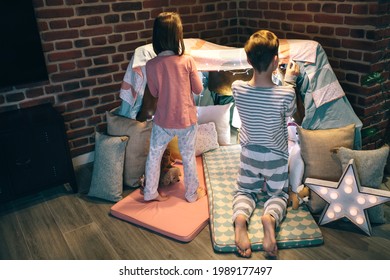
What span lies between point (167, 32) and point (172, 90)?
0.33 metres

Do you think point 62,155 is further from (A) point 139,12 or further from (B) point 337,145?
(B) point 337,145

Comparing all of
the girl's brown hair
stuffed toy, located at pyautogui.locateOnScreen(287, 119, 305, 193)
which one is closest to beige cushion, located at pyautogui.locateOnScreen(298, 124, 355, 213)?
stuffed toy, located at pyautogui.locateOnScreen(287, 119, 305, 193)

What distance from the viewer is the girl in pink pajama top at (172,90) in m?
2.18

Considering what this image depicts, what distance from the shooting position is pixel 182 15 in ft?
11.0

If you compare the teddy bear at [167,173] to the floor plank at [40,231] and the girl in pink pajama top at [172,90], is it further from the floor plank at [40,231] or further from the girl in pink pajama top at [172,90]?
the floor plank at [40,231]

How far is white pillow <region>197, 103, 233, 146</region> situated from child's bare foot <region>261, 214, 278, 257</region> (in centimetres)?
110

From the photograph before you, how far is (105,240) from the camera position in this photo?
7.65 feet

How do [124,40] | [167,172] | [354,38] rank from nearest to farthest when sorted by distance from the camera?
[354,38] < [167,172] < [124,40]

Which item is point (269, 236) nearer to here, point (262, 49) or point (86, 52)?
point (262, 49)

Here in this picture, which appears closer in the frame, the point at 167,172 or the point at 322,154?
the point at 322,154

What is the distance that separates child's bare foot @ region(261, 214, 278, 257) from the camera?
2080 millimetres

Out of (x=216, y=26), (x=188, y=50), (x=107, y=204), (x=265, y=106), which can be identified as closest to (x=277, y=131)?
(x=265, y=106)

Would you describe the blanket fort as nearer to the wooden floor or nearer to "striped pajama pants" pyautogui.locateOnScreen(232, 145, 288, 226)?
"striped pajama pants" pyautogui.locateOnScreen(232, 145, 288, 226)

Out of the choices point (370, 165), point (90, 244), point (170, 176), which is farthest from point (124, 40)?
point (370, 165)
